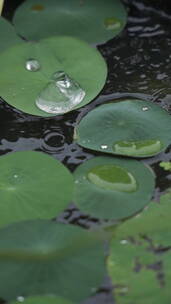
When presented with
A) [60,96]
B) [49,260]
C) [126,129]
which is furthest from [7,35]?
[49,260]

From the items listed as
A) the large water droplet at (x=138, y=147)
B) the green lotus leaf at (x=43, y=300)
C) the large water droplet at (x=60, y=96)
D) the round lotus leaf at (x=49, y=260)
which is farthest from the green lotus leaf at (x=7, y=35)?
the green lotus leaf at (x=43, y=300)

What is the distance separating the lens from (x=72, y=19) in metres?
1.63

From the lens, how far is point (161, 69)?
1.54 m

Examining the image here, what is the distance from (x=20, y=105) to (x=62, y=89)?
109 mm

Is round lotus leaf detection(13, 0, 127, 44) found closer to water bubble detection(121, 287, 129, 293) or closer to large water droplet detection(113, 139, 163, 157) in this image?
large water droplet detection(113, 139, 163, 157)

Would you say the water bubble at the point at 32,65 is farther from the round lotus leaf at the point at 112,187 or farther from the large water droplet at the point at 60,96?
the round lotus leaf at the point at 112,187

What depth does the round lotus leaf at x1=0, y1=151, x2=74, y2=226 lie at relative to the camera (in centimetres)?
118

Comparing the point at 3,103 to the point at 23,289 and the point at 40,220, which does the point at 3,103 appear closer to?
the point at 40,220

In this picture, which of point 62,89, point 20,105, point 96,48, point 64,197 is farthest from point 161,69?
point 64,197

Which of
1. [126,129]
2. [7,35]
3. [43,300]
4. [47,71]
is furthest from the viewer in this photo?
[7,35]

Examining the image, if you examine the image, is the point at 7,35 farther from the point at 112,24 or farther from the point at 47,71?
the point at 112,24

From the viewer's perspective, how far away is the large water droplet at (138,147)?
129cm

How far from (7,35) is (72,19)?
0.64ft

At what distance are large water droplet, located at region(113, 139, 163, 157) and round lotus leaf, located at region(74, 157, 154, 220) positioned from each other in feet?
0.07
